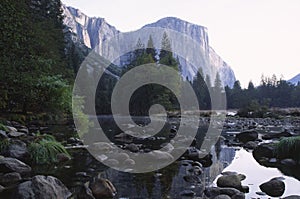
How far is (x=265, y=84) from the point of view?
87.4 meters

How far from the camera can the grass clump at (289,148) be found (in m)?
9.55

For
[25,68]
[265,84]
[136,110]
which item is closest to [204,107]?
[265,84]

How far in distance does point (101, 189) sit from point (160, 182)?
174cm

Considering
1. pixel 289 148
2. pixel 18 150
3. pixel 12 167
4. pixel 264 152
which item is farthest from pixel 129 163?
pixel 289 148

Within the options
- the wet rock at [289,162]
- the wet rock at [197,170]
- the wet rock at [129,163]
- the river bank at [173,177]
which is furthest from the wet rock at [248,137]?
the wet rock at [129,163]

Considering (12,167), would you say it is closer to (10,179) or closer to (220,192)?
(10,179)

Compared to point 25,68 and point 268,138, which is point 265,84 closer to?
point 268,138

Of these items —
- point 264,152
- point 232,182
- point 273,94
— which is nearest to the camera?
point 232,182

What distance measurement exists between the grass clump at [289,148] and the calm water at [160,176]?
3.02ft

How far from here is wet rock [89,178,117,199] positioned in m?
5.77

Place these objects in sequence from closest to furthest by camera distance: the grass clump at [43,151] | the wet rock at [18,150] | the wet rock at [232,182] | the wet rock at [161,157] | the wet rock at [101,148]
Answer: the wet rock at [232,182]
the wet rock at [18,150]
the grass clump at [43,151]
the wet rock at [161,157]
the wet rock at [101,148]

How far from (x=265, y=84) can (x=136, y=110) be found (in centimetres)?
5178

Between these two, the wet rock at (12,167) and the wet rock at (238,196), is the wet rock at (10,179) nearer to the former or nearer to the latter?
the wet rock at (12,167)

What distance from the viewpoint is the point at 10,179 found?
643 cm
